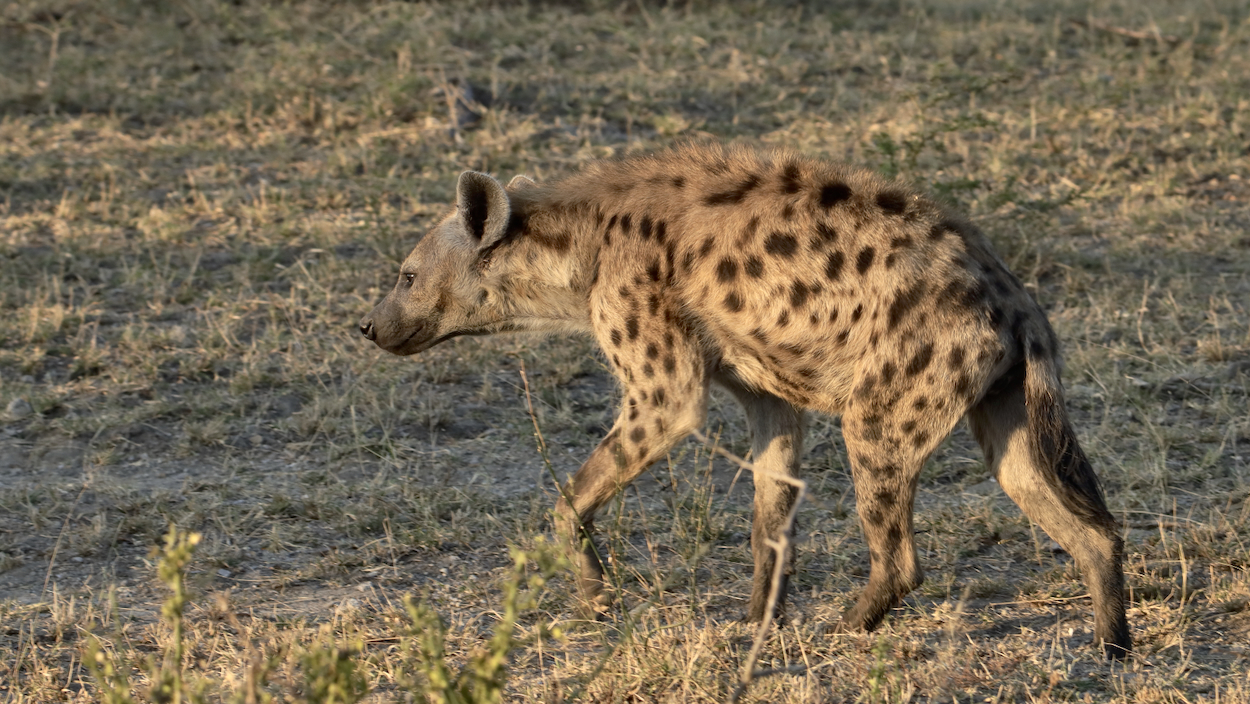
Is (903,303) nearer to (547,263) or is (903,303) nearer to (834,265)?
(834,265)

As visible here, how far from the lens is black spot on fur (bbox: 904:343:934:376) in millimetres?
2908

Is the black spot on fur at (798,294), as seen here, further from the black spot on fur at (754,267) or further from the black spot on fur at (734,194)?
the black spot on fur at (734,194)

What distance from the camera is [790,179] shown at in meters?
3.28

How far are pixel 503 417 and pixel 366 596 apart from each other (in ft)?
4.02

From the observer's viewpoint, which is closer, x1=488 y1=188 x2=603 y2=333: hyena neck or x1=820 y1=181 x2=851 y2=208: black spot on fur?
x1=820 y1=181 x2=851 y2=208: black spot on fur

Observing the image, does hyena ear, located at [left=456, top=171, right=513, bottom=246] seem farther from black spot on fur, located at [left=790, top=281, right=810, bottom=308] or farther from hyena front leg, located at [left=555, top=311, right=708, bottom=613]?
black spot on fur, located at [left=790, top=281, right=810, bottom=308]

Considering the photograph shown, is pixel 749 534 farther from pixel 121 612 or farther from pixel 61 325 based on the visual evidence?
pixel 61 325

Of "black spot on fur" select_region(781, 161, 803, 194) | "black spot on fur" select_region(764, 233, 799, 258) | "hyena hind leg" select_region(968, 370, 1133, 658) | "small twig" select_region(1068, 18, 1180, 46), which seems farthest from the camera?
"small twig" select_region(1068, 18, 1180, 46)

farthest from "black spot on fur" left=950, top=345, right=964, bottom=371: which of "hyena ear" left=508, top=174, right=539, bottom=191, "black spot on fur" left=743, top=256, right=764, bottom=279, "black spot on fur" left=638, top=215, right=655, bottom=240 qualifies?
"hyena ear" left=508, top=174, right=539, bottom=191

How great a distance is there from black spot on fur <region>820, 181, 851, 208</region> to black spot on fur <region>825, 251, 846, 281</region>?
13cm

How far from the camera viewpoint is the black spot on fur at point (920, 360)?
2.91 metres

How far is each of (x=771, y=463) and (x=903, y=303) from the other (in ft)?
2.11

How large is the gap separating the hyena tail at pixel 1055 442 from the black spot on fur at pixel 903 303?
0.80ft

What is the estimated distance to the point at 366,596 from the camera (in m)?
3.50
